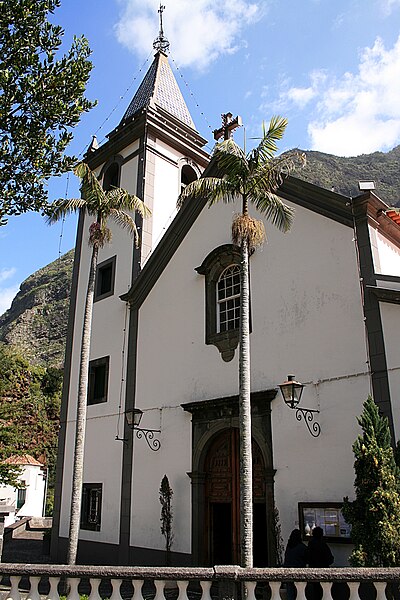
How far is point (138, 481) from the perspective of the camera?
48.6 feet

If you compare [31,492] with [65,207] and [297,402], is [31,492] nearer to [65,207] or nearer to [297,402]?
[65,207]

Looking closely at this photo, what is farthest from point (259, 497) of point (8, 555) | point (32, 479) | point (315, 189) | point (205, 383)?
point (32, 479)

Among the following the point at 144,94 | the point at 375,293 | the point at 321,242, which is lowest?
the point at 375,293

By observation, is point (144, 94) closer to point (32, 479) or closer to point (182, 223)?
point (182, 223)

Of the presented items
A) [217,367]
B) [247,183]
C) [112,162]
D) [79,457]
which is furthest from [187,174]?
[79,457]

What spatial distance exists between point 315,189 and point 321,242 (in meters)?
1.26

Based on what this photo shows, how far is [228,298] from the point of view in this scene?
551 inches

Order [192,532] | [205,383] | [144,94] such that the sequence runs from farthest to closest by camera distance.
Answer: [144,94] → [205,383] → [192,532]

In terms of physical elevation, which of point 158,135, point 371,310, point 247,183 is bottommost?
point 371,310

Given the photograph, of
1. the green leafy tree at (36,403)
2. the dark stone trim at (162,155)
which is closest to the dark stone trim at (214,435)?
the dark stone trim at (162,155)

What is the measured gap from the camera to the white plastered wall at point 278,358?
424 inches

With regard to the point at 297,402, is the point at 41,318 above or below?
above

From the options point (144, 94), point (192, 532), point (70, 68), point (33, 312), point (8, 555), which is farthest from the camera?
point (33, 312)

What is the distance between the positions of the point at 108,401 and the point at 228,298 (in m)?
5.59
